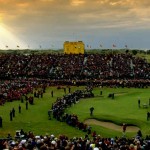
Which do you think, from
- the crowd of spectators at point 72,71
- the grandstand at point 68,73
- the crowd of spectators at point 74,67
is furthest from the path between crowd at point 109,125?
the crowd of spectators at point 74,67

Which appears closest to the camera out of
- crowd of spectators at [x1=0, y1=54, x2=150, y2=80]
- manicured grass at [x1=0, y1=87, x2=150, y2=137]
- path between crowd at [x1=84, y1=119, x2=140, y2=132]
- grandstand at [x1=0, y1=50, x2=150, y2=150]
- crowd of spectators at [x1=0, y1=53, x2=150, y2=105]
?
manicured grass at [x1=0, y1=87, x2=150, y2=137]

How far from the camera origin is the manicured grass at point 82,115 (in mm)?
45625

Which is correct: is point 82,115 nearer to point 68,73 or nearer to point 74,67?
point 68,73

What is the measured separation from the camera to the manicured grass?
150 ft

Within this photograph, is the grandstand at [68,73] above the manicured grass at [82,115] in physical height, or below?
above

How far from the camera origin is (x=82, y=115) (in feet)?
177

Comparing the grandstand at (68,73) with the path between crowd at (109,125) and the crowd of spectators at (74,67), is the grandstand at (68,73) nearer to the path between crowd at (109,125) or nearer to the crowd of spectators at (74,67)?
the crowd of spectators at (74,67)

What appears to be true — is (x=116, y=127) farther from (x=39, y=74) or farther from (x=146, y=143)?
(x=39, y=74)

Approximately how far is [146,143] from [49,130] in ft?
60.7

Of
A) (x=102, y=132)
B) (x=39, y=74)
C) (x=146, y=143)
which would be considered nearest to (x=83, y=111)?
(x=102, y=132)

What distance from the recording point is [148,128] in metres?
46.3

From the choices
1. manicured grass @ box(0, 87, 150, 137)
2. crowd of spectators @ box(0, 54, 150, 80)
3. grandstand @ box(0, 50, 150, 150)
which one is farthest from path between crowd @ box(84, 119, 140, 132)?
crowd of spectators @ box(0, 54, 150, 80)

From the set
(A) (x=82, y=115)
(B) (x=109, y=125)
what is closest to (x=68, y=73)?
(A) (x=82, y=115)

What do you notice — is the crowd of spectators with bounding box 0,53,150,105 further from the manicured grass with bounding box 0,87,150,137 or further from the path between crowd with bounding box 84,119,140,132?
the path between crowd with bounding box 84,119,140,132
